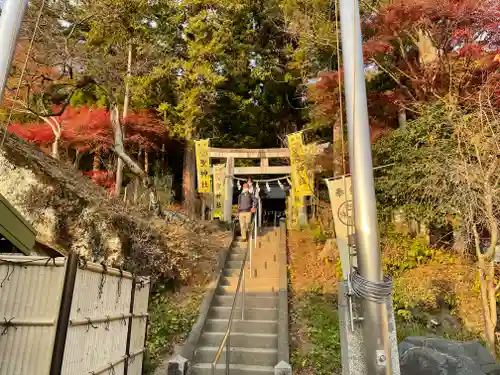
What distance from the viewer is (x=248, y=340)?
722cm

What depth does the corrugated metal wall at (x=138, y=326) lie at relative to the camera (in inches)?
192

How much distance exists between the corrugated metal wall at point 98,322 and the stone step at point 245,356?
8.52 feet

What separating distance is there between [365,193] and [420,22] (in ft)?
28.8

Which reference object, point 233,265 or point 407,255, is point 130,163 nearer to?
point 233,265

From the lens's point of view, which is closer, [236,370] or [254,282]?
[236,370]

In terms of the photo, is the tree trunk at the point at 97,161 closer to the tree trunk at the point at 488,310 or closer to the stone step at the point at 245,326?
the stone step at the point at 245,326

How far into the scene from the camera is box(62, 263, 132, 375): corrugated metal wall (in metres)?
3.27

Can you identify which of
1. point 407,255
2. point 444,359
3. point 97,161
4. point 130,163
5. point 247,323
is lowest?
point 444,359

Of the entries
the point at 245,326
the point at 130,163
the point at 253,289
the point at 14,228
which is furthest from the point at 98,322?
the point at 130,163

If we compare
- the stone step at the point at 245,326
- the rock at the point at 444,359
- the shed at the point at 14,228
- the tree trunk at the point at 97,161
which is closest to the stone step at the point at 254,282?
the stone step at the point at 245,326

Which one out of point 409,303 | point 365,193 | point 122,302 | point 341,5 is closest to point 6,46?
point 122,302

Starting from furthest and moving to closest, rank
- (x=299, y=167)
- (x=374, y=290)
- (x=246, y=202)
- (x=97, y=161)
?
(x=97, y=161)
(x=299, y=167)
(x=246, y=202)
(x=374, y=290)

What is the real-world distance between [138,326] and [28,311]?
2.25 m

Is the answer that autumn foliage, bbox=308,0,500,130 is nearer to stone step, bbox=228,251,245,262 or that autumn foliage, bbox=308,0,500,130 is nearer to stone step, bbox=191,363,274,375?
stone step, bbox=228,251,245,262
